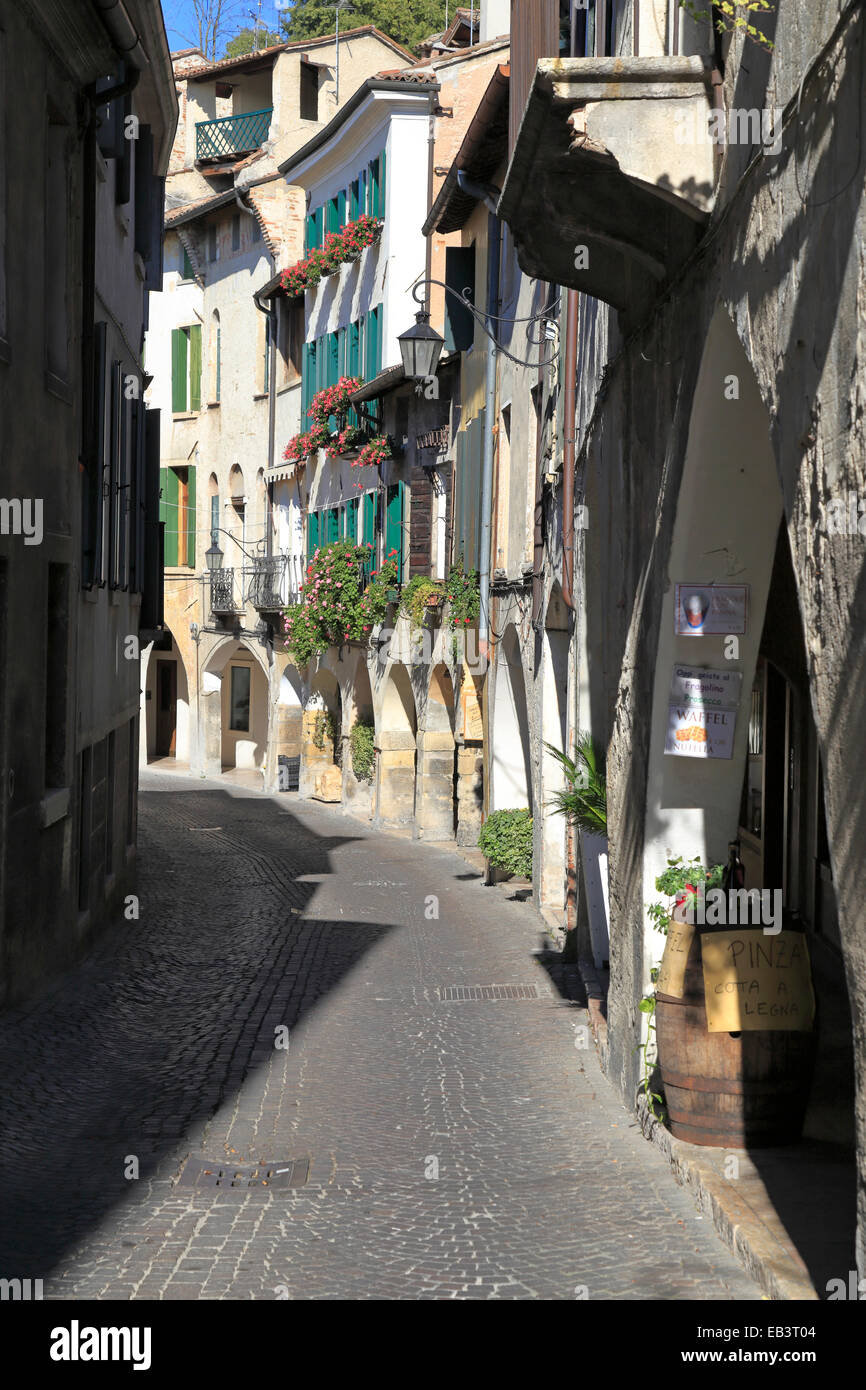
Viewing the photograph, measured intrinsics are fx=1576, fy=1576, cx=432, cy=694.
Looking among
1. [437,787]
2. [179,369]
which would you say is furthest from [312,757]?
[179,369]

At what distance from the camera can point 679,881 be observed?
6.94 metres

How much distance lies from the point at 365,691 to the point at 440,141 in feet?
34.7

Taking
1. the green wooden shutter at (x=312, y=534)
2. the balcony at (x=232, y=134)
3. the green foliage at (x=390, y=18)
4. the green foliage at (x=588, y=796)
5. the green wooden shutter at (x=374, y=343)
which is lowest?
the green foliage at (x=588, y=796)

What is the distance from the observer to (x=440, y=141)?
24219 mm

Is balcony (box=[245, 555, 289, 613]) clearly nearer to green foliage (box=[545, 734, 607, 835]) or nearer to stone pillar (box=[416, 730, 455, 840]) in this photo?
stone pillar (box=[416, 730, 455, 840])

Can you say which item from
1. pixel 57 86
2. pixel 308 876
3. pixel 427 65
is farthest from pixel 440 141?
pixel 57 86

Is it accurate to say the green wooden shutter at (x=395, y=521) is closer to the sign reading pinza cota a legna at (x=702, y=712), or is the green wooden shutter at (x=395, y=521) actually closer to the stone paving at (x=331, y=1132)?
the stone paving at (x=331, y=1132)

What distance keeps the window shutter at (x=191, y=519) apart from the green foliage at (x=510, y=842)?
21085 millimetres

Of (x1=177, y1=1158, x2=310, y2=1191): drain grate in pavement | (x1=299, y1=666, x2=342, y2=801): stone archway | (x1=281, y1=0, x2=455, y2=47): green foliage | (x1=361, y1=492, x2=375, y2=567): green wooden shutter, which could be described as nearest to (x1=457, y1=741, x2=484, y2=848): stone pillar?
(x1=361, y1=492, x2=375, y2=567): green wooden shutter

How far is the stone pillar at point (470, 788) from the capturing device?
72.9 ft

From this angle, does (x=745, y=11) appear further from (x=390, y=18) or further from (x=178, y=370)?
(x=390, y=18)

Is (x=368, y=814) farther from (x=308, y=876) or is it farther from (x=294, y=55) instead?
(x=294, y=55)

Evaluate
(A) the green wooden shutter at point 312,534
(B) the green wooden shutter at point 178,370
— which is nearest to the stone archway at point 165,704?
(B) the green wooden shutter at point 178,370

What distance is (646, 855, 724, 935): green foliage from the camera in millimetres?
6836
